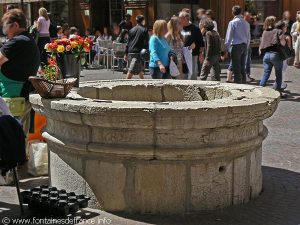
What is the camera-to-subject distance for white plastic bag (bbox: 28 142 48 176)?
6.75 meters

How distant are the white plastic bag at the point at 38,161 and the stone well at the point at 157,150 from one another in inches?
44.2

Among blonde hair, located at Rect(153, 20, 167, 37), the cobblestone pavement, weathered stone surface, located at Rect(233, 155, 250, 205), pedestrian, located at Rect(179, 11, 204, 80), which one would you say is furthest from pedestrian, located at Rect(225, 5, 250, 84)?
weathered stone surface, located at Rect(233, 155, 250, 205)

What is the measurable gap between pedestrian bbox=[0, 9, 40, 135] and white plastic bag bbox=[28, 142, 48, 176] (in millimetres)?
405

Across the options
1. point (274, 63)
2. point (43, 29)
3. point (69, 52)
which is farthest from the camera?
point (43, 29)

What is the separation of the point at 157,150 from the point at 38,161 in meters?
2.21

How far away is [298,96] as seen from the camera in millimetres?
13109

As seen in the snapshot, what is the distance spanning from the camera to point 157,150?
504 cm

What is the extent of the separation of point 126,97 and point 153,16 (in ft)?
47.4

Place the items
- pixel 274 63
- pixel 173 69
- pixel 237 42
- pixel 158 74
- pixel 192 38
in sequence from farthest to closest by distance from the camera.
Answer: pixel 237 42, pixel 274 63, pixel 192 38, pixel 158 74, pixel 173 69

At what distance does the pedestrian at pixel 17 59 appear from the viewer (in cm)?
643

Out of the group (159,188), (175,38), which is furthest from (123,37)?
(159,188)

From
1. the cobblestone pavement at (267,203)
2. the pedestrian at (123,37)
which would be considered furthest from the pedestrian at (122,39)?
the cobblestone pavement at (267,203)

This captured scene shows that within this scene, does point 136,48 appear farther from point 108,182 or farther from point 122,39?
point 108,182

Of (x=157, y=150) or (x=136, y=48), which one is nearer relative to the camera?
(x=157, y=150)
